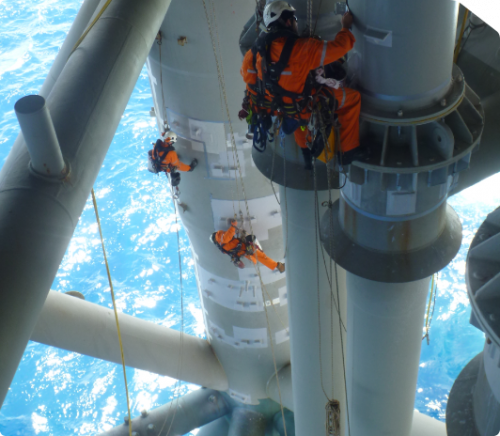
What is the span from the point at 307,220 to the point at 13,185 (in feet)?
12.8

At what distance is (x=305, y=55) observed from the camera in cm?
404

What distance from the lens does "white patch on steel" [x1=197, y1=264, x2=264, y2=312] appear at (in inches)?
365

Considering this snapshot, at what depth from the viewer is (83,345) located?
9.34 m

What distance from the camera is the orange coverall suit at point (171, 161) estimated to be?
763 centimetres

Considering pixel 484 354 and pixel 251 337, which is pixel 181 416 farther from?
pixel 484 354

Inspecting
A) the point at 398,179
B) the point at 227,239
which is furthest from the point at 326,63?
the point at 227,239

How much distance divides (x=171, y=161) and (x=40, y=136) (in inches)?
204

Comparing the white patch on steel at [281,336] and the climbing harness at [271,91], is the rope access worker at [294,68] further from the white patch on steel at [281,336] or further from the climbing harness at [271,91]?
the white patch on steel at [281,336]

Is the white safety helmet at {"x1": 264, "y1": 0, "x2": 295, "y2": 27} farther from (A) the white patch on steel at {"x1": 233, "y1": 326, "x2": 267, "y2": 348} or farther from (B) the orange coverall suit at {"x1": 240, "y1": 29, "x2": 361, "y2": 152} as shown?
(A) the white patch on steel at {"x1": 233, "y1": 326, "x2": 267, "y2": 348}

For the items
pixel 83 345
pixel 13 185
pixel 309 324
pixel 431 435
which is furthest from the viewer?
pixel 83 345

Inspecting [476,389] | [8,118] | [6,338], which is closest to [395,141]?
[476,389]

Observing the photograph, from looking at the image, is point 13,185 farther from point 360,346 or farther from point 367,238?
point 360,346

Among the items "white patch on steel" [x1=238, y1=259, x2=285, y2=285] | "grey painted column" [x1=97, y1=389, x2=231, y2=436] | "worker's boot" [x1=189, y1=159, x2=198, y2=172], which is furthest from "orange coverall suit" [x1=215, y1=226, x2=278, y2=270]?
"grey painted column" [x1=97, y1=389, x2=231, y2=436]

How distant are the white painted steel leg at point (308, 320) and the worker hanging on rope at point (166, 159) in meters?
2.10
